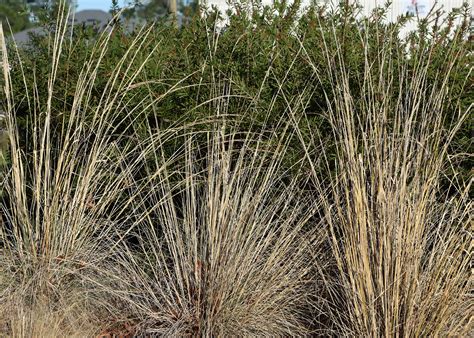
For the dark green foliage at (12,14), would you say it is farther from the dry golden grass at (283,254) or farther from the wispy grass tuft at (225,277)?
the wispy grass tuft at (225,277)

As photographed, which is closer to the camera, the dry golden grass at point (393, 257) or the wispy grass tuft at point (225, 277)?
the dry golden grass at point (393, 257)

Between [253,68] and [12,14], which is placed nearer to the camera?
[253,68]

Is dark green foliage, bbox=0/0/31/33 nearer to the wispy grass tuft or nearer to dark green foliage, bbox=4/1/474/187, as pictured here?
dark green foliage, bbox=4/1/474/187

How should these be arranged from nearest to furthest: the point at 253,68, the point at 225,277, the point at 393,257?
the point at 393,257 < the point at 225,277 < the point at 253,68

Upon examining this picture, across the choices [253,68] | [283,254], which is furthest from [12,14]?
[283,254]

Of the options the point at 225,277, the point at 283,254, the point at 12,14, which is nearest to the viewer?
the point at 225,277

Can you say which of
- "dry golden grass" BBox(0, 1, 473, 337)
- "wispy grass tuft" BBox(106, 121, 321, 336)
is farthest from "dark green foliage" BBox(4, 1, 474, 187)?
"wispy grass tuft" BBox(106, 121, 321, 336)

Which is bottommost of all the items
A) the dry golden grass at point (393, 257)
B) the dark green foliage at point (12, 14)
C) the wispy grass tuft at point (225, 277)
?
the dark green foliage at point (12, 14)

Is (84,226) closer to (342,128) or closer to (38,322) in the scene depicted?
(38,322)

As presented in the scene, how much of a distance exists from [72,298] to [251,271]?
102cm

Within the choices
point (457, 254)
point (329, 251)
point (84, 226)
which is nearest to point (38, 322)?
point (84, 226)

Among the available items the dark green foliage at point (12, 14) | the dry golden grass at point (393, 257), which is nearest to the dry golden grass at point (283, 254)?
the dry golden grass at point (393, 257)

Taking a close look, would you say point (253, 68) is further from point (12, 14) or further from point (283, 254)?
point (12, 14)

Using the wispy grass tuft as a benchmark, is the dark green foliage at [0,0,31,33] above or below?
below
